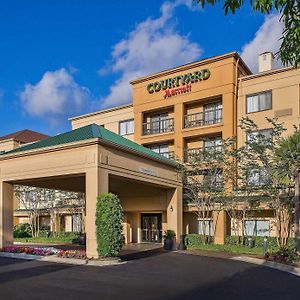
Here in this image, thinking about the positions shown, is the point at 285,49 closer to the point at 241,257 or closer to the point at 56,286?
the point at 56,286

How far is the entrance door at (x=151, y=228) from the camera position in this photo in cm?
→ 3394

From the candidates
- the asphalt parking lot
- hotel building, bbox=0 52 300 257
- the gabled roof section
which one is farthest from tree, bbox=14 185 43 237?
the asphalt parking lot

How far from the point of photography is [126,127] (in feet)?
124

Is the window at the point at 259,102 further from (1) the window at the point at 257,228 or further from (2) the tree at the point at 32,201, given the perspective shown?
(2) the tree at the point at 32,201

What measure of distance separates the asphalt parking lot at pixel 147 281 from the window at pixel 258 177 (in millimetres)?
7770

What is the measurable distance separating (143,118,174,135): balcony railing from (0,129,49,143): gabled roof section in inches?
861

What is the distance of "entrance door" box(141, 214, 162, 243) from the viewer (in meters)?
33.9

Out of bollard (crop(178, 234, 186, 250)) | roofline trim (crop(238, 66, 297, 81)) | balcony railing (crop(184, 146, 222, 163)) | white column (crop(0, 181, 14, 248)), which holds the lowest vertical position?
bollard (crop(178, 234, 186, 250))

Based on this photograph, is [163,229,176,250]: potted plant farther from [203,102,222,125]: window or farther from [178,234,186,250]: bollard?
[203,102,222,125]: window

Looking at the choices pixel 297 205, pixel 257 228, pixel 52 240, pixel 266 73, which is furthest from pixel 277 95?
pixel 52 240

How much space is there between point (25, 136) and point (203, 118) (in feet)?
95.4

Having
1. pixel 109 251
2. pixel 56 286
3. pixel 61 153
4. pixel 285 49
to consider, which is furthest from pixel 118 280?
pixel 285 49

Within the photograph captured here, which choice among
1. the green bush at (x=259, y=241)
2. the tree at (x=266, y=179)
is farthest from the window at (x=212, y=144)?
the green bush at (x=259, y=241)

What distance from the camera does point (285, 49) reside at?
15.2ft
